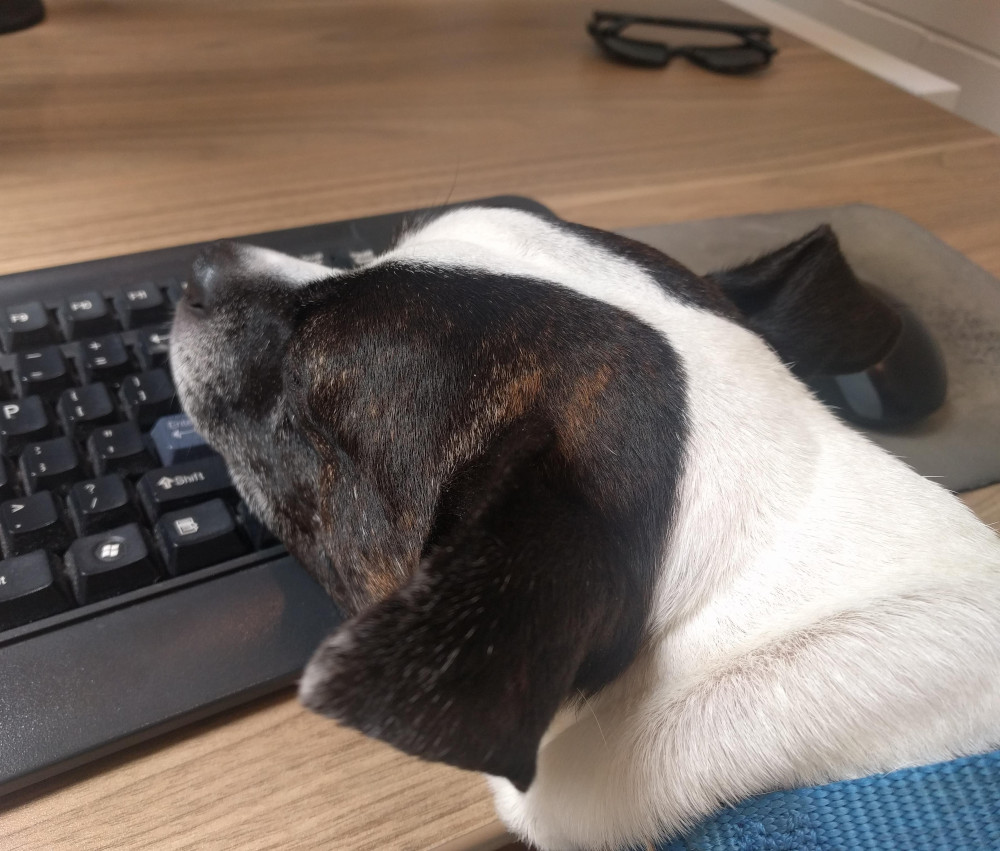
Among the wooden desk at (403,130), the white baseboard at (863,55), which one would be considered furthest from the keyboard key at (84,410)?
the white baseboard at (863,55)

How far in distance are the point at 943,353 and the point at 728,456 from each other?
0.45 m

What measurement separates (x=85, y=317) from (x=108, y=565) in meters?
0.26

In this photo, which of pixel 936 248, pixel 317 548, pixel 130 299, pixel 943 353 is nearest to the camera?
pixel 317 548

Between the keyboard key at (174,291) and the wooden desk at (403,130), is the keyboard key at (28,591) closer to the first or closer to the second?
the keyboard key at (174,291)

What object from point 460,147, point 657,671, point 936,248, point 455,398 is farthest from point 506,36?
point 657,671

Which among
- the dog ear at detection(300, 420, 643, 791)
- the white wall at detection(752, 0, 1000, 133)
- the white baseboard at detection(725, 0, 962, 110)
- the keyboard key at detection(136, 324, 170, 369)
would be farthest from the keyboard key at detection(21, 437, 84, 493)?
the white wall at detection(752, 0, 1000, 133)

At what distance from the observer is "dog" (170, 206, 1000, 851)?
45 centimetres

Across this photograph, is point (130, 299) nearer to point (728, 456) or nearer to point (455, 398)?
point (455, 398)

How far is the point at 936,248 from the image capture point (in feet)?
3.16

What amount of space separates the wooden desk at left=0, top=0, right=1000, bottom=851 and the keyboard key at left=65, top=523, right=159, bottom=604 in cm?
41

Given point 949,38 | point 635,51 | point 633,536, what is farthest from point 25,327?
point 949,38

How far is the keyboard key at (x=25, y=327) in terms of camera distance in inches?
26.0

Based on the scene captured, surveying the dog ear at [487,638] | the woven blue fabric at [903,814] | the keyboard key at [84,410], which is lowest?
the woven blue fabric at [903,814]

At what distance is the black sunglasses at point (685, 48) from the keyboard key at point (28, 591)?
1.17 meters
